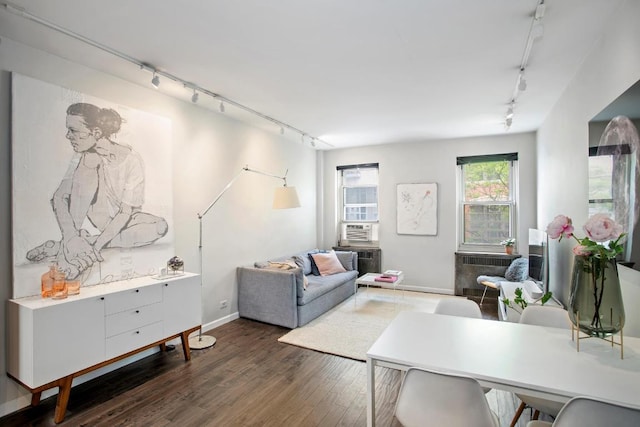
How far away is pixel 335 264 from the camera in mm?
5484

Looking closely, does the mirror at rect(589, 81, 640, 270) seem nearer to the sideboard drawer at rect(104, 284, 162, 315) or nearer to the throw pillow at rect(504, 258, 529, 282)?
the throw pillow at rect(504, 258, 529, 282)

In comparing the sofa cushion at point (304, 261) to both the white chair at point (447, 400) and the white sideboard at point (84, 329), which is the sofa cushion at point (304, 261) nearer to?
the white sideboard at point (84, 329)

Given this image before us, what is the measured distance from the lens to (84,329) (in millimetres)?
2377

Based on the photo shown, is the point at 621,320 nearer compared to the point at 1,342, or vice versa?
the point at 621,320

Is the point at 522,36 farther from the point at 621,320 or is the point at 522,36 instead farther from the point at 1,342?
the point at 1,342

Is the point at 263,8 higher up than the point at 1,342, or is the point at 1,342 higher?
the point at 263,8

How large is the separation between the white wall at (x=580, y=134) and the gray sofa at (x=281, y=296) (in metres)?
2.71

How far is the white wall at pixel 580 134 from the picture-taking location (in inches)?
75.5

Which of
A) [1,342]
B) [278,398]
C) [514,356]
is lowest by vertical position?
[278,398]

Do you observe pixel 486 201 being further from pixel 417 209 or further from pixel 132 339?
pixel 132 339

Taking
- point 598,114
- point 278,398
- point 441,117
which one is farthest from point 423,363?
point 441,117

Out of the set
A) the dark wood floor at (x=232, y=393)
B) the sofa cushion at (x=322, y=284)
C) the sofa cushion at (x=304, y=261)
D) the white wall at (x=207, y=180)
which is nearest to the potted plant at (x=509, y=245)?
the sofa cushion at (x=322, y=284)

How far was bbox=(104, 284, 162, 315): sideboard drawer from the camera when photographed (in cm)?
255

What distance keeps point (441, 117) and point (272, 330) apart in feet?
11.5
